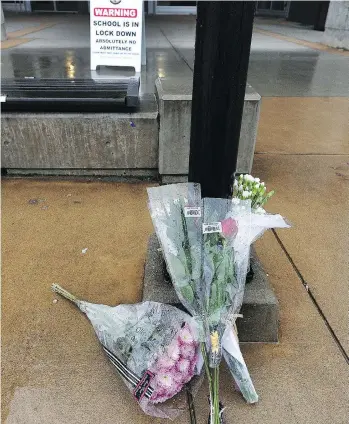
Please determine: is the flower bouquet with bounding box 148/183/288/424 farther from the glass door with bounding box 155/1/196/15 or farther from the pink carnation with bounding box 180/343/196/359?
the glass door with bounding box 155/1/196/15

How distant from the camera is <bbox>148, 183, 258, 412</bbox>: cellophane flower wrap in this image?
5.67ft

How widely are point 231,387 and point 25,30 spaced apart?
11496 millimetres

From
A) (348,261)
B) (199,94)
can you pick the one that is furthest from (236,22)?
(348,261)

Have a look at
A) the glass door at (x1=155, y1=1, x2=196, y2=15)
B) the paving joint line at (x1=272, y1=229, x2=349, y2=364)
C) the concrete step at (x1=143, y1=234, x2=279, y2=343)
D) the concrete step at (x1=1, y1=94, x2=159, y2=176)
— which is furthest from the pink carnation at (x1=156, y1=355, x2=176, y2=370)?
the glass door at (x1=155, y1=1, x2=196, y2=15)

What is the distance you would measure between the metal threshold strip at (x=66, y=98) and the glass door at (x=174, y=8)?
16.9m

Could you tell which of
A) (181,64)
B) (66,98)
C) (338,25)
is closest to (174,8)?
(338,25)

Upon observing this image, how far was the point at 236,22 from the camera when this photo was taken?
165 cm

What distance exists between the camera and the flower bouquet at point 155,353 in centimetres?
170

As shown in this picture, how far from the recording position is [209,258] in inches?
73.0

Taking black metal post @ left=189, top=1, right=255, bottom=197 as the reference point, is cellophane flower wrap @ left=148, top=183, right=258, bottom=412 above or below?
below

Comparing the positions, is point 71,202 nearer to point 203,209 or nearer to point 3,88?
point 3,88

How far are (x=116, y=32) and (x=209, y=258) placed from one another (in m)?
4.18

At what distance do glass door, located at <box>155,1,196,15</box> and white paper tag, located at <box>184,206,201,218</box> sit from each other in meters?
19.0

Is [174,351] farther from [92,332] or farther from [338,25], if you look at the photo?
[338,25]
